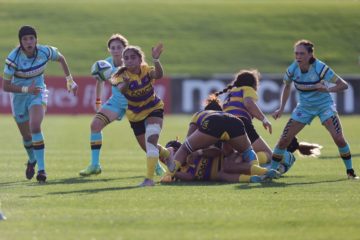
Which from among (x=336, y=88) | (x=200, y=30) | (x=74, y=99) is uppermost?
(x=200, y=30)

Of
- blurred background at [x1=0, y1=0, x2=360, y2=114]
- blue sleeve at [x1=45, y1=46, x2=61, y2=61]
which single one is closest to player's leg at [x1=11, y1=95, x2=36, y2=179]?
blue sleeve at [x1=45, y1=46, x2=61, y2=61]

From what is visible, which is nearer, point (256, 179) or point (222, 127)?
point (222, 127)

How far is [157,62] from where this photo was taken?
1361 cm

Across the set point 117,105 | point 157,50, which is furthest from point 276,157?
point 117,105

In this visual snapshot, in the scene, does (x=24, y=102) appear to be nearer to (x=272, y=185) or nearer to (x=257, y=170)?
(x=257, y=170)

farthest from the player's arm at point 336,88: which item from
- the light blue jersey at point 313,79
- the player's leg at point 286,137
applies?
the player's leg at point 286,137

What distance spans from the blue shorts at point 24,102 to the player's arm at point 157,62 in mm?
2112

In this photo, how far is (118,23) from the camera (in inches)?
2224

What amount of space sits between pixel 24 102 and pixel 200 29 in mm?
41065

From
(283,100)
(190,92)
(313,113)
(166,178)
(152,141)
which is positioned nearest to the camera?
(152,141)

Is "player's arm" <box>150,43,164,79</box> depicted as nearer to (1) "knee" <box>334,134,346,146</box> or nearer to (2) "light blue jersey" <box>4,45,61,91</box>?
(2) "light blue jersey" <box>4,45,61,91</box>

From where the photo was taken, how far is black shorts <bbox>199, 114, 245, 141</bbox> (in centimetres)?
1412

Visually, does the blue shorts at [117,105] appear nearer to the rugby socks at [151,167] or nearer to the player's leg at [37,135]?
the player's leg at [37,135]

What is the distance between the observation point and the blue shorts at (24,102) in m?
15.3
